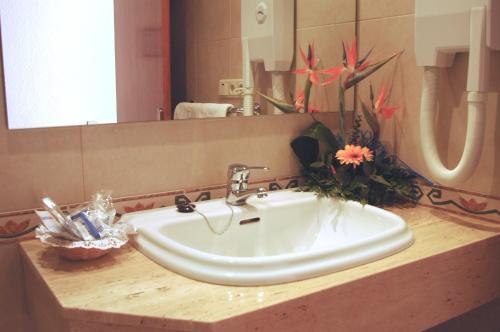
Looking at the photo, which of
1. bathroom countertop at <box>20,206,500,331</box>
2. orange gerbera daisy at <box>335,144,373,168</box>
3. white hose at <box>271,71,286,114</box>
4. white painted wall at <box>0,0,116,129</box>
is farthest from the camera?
white hose at <box>271,71,286,114</box>

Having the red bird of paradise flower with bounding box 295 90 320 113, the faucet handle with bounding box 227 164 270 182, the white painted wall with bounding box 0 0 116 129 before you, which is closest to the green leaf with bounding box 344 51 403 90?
the red bird of paradise flower with bounding box 295 90 320 113

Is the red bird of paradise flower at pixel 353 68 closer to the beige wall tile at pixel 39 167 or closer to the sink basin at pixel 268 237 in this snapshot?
the sink basin at pixel 268 237

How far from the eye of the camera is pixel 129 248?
1028 millimetres

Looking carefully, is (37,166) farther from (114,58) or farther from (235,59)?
(235,59)

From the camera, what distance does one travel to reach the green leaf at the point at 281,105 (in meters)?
1.42

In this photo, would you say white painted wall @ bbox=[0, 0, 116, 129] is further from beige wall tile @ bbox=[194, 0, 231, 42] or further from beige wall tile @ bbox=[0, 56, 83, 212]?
beige wall tile @ bbox=[194, 0, 231, 42]

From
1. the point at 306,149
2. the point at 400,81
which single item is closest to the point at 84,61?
the point at 306,149

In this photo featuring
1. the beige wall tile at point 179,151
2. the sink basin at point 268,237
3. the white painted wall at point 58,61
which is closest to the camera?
the sink basin at point 268,237

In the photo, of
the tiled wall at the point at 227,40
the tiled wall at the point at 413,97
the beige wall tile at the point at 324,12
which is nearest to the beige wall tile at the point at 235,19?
the tiled wall at the point at 227,40

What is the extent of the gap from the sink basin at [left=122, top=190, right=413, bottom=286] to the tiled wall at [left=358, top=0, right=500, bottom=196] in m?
0.29

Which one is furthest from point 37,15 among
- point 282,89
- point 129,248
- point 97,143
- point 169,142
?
point 282,89

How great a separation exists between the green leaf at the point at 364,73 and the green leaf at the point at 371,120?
0.23 feet

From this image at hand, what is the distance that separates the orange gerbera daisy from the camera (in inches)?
52.7

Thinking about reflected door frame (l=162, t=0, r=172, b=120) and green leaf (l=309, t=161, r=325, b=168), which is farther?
green leaf (l=309, t=161, r=325, b=168)
